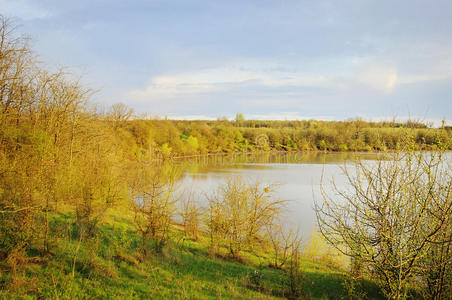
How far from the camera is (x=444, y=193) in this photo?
5.26m

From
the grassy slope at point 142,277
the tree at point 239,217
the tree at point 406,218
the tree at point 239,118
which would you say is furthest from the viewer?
the tree at point 239,118

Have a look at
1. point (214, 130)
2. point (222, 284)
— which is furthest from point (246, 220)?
point (214, 130)

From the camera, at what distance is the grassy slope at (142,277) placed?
5414mm

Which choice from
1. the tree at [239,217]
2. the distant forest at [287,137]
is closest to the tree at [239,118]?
the distant forest at [287,137]

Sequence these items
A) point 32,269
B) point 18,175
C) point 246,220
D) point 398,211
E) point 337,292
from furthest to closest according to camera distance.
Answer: point 246,220 < point 337,292 < point 18,175 < point 32,269 < point 398,211

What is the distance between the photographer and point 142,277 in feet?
21.4

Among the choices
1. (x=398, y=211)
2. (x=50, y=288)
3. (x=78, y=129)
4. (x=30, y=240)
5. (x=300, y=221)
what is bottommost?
(x=300, y=221)

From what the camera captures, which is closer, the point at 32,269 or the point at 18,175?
the point at 32,269

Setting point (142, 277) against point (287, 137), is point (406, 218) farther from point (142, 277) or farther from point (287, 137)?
point (287, 137)

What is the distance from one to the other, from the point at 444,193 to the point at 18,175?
8.61 metres

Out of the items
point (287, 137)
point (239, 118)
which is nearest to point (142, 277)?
point (287, 137)

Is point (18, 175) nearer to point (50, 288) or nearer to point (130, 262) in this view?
point (50, 288)

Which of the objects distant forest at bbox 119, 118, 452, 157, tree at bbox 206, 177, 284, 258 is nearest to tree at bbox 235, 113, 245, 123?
distant forest at bbox 119, 118, 452, 157

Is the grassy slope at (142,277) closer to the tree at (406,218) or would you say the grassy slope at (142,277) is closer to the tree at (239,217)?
the tree at (239,217)
